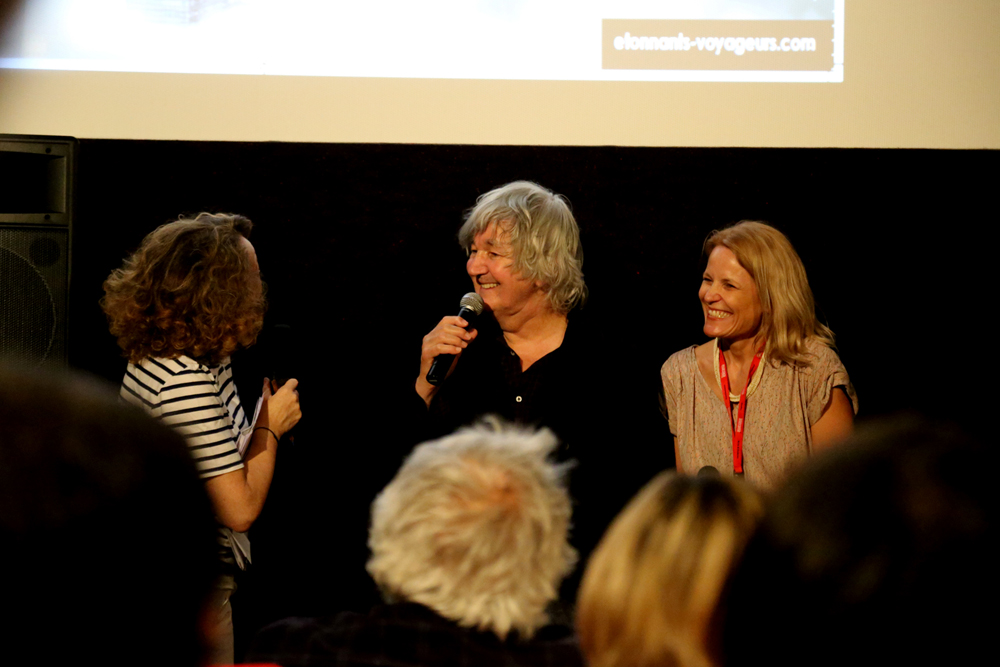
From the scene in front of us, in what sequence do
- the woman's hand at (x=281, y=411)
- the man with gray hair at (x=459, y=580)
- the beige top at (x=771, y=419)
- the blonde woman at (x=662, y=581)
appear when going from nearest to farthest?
the blonde woman at (x=662, y=581)
the man with gray hair at (x=459, y=580)
the woman's hand at (x=281, y=411)
the beige top at (x=771, y=419)

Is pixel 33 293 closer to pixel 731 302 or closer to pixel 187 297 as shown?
pixel 187 297

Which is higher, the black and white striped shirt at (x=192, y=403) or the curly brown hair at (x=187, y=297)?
the curly brown hair at (x=187, y=297)

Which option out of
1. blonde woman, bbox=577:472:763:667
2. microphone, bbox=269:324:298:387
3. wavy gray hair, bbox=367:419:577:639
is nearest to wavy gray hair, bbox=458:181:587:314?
microphone, bbox=269:324:298:387

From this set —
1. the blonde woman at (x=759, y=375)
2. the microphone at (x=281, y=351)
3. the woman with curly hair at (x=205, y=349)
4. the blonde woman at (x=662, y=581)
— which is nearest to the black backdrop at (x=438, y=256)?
the microphone at (x=281, y=351)

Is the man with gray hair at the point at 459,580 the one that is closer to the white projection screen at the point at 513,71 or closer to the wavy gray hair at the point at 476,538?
the wavy gray hair at the point at 476,538

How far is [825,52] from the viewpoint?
290 cm

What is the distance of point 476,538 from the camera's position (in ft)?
4.33

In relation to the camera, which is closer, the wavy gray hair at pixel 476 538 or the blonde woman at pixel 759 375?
the wavy gray hair at pixel 476 538

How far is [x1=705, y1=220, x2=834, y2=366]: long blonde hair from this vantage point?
269 centimetres

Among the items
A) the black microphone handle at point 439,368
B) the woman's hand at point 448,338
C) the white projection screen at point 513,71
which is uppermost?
the white projection screen at point 513,71

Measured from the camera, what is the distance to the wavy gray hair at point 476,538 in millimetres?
1312

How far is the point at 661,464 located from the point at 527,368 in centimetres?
54

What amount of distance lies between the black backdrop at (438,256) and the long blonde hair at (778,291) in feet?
1.10

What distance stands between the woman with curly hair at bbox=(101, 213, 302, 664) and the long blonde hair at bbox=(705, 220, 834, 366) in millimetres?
1431
